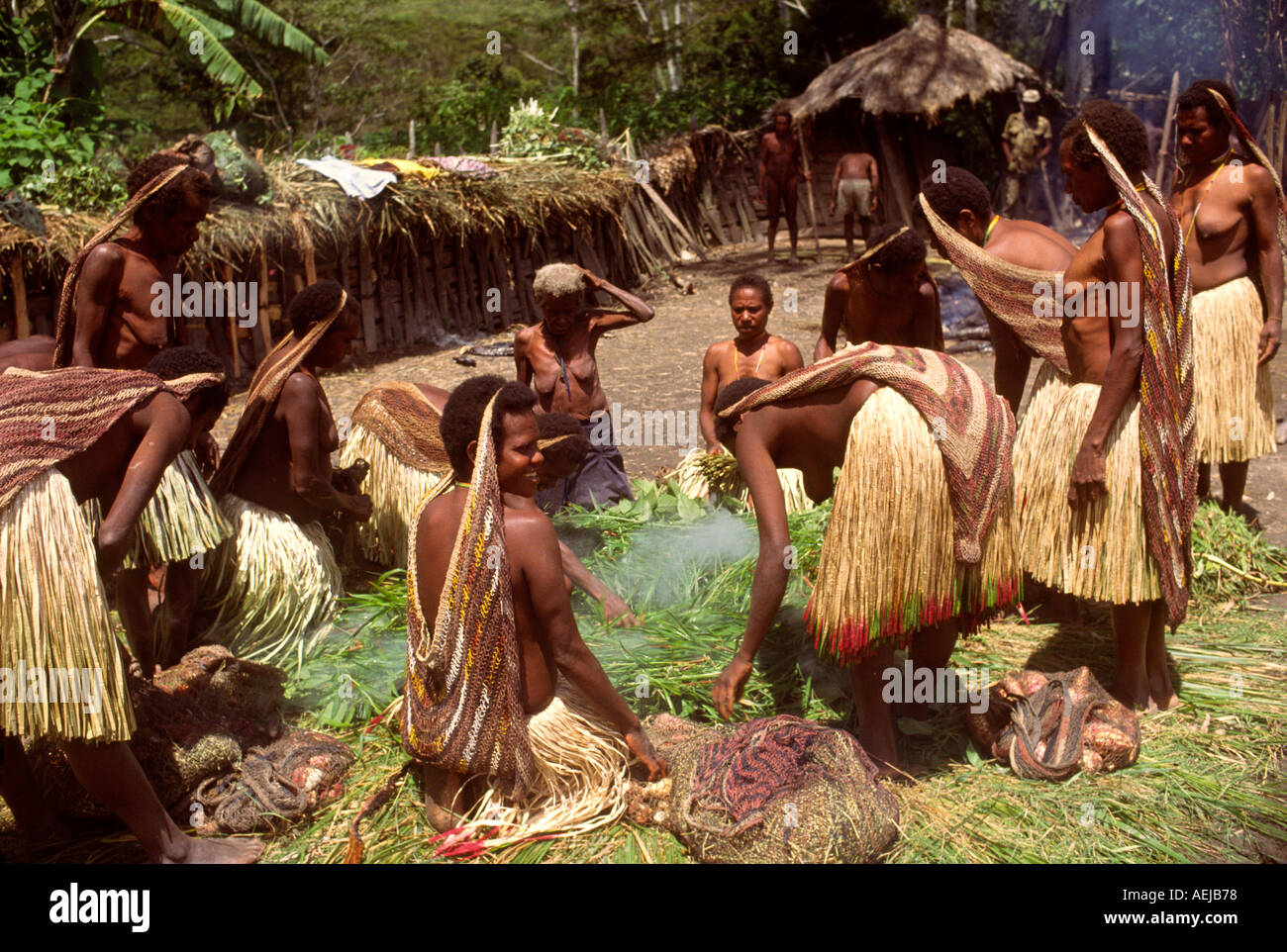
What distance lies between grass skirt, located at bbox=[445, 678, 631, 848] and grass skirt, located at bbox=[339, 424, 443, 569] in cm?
170

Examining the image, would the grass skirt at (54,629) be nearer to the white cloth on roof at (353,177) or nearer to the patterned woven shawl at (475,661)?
the patterned woven shawl at (475,661)

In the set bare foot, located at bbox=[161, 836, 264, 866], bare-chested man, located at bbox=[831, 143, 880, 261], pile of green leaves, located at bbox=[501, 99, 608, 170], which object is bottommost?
bare foot, located at bbox=[161, 836, 264, 866]

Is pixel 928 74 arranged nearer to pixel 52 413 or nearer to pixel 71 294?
pixel 71 294

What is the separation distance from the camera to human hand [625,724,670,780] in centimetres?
299

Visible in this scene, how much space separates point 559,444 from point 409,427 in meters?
0.95

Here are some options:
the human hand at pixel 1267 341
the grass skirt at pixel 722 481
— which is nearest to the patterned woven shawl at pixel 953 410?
the grass skirt at pixel 722 481

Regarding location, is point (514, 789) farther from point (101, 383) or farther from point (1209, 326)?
point (1209, 326)

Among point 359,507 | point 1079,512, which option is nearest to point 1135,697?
point 1079,512

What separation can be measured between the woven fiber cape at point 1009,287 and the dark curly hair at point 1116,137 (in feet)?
1.31

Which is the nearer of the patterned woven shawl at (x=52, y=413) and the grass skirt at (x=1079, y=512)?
the patterned woven shawl at (x=52, y=413)

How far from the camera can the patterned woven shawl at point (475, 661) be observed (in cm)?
269

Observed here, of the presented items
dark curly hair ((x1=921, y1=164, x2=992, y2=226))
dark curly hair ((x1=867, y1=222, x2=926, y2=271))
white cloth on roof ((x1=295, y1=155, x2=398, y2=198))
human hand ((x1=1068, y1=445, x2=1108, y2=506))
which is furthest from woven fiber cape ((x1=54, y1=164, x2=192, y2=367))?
white cloth on roof ((x1=295, y1=155, x2=398, y2=198))

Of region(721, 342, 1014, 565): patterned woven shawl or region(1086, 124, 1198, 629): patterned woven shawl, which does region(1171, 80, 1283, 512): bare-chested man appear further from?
region(721, 342, 1014, 565): patterned woven shawl

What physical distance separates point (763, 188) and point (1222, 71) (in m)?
7.08
